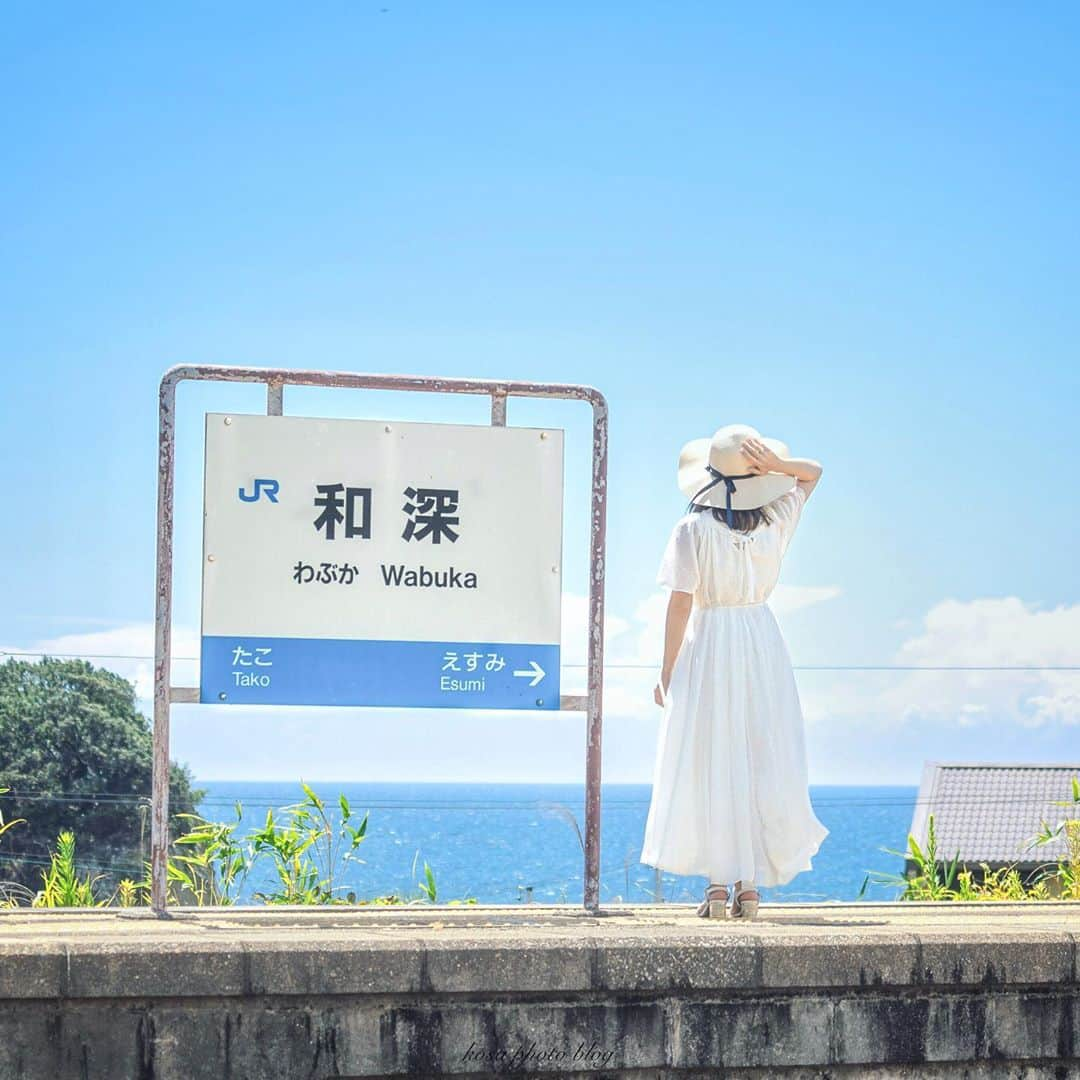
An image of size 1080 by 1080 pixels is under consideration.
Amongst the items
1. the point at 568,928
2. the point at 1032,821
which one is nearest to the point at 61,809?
the point at 1032,821

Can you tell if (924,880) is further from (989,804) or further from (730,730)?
(989,804)

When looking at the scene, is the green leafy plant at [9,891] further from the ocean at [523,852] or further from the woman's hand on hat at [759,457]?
the woman's hand on hat at [759,457]

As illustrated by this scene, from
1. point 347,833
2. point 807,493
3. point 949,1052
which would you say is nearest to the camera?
point 949,1052

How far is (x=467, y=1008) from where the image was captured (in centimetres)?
485

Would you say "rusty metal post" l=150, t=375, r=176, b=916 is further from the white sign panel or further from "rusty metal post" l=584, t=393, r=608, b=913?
"rusty metal post" l=584, t=393, r=608, b=913

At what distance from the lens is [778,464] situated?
20.7 ft

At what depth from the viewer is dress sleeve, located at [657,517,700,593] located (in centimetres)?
621

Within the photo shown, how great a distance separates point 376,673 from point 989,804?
28.4 metres

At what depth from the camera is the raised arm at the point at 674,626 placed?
6.28 meters

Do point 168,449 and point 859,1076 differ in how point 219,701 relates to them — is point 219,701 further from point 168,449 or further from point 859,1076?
point 859,1076

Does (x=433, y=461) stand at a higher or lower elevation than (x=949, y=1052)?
higher

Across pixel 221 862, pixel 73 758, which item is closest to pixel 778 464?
pixel 221 862

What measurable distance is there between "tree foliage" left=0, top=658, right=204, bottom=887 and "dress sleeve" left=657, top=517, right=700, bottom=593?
3285 centimetres

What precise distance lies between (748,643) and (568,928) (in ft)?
4.39
